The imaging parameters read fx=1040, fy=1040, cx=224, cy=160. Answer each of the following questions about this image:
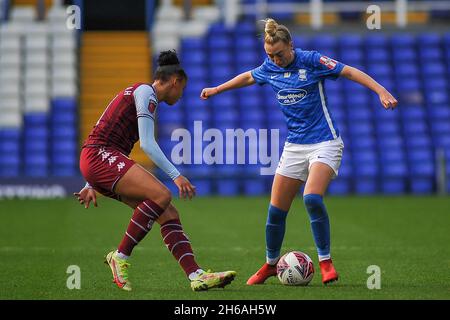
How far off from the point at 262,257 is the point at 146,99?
10.9ft

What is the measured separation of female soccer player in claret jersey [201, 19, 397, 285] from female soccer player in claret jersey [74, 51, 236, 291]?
0.79 m

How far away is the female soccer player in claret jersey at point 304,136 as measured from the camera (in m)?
8.22

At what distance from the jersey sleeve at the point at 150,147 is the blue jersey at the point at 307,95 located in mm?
1312

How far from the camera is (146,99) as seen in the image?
7.73 m

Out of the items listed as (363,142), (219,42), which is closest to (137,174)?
(363,142)

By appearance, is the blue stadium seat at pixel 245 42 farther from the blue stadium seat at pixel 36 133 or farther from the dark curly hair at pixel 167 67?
the dark curly hair at pixel 167 67

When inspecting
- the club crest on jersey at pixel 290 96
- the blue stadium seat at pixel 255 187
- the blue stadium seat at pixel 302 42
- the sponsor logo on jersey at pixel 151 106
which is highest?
the blue stadium seat at pixel 302 42

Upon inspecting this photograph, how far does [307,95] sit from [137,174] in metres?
1.57

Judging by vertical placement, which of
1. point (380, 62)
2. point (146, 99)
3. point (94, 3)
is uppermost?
point (94, 3)

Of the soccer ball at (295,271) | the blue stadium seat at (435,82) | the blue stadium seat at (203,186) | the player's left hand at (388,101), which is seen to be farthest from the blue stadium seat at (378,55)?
the player's left hand at (388,101)

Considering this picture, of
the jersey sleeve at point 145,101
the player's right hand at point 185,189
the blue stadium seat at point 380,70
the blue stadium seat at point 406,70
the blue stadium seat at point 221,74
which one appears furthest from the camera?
the blue stadium seat at point 406,70

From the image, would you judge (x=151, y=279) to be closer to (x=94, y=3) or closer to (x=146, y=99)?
(x=146, y=99)

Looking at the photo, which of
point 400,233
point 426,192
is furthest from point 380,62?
point 400,233

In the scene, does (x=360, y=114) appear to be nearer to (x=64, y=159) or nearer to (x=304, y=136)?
(x=64, y=159)
